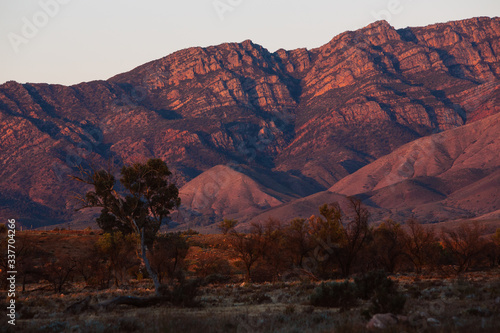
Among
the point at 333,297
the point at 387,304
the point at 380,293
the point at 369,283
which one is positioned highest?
the point at 380,293

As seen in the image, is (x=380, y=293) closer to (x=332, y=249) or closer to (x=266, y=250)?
(x=332, y=249)

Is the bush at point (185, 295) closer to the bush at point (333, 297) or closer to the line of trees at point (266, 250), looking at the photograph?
the bush at point (333, 297)

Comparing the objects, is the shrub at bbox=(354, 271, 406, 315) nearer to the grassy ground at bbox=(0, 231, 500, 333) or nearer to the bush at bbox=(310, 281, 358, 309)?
the grassy ground at bbox=(0, 231, 500, 333)

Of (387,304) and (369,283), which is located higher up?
(387,304)

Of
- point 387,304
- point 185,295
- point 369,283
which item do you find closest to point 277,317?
point 387,304

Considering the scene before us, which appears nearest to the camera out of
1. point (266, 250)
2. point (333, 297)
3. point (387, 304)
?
point (387, 304)

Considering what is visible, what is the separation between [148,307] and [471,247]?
116 ft

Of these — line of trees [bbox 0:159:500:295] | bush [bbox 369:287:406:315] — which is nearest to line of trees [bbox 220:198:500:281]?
line of trees [bbox 0:159:500:295]

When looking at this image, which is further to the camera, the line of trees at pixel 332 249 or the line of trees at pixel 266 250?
the line of trees at pixel 332 249

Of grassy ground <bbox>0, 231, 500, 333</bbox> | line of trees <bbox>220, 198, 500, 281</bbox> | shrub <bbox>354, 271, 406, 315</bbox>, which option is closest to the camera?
grassy ground <bbox>0, 231, 500, 333</bbox>

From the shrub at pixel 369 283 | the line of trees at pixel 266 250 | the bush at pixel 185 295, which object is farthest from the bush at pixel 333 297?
the line of trees at pixel 266 250

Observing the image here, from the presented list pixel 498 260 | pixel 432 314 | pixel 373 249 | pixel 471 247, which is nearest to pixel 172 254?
pixel 373 249

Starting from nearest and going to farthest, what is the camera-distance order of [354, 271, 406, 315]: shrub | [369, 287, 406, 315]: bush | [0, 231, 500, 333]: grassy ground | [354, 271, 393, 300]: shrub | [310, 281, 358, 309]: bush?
[0, 231, 500, 333]: grassy ground, [369, 287, 406, 315]: bush, [354, 271, 406, 315]: shrub, [310, 281, 358, 309]: bush, [354, 271, 393, 300]: shrub

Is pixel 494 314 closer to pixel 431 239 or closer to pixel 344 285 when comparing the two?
pixel 344 285
